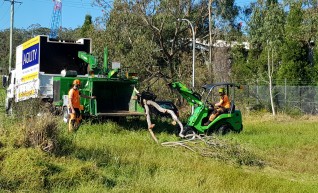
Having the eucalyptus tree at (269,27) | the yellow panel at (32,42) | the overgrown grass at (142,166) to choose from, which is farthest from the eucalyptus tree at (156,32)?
the overgrown grass at (142,166)

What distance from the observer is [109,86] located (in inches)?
705

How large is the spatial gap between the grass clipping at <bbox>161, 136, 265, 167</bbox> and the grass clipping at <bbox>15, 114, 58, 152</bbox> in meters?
4.19

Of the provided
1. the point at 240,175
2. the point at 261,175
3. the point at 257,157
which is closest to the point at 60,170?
the point at 240,175

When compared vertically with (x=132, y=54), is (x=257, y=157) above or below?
below

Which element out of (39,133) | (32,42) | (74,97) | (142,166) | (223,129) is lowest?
(142,166)

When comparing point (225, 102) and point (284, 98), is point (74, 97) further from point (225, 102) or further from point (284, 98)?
point (284, 98)

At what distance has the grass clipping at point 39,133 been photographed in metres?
9.45

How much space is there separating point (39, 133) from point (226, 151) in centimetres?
490

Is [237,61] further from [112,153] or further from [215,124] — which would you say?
[112,153]

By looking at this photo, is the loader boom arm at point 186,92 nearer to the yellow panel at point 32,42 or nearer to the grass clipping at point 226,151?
the grass clipping at point 226,151

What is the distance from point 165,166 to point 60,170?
8.53 feet

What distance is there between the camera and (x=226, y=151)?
1223cm

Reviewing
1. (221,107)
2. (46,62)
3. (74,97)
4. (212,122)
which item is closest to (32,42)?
(46,62)

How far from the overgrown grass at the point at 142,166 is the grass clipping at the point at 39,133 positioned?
0.08 metres
